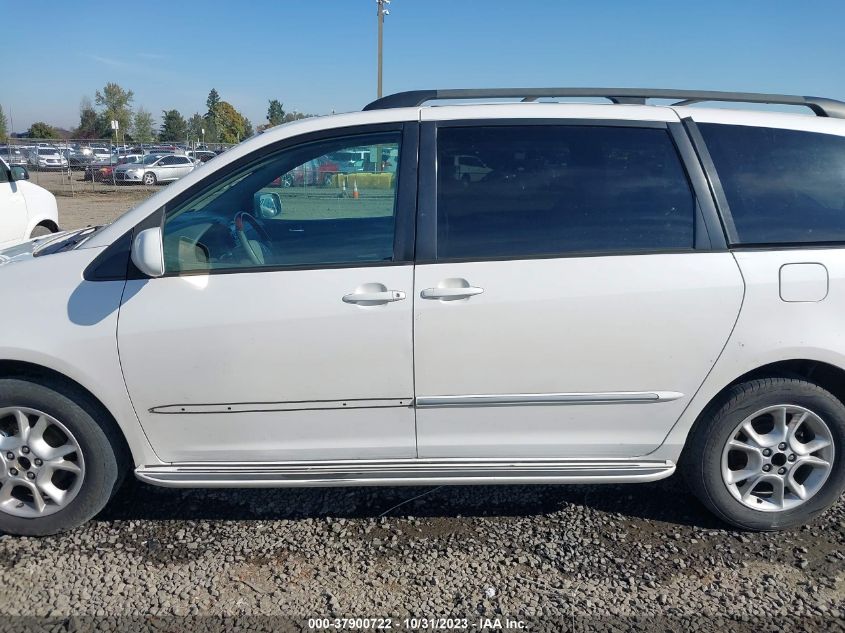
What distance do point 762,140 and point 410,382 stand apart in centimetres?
190

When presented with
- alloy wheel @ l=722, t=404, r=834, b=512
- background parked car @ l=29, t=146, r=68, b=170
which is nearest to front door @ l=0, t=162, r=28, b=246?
A: alloy wheel @ l=722, t=404, r=834, b=512

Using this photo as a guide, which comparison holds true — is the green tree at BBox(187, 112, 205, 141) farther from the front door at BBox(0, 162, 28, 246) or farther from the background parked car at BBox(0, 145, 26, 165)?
the front door at BBox(0, 162, 28, 246)

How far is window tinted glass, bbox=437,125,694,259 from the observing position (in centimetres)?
283

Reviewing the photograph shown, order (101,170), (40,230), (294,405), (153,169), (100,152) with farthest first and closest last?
1. (100,152)
2. (101,170)
3. (153,169)
4. (40,230)
5. (294,405)

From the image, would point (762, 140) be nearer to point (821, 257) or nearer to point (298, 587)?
point (821, 257)

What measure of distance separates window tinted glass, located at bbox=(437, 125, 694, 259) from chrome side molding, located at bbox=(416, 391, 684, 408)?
1.97 ft

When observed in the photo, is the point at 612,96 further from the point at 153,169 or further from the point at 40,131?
the point at 40,131

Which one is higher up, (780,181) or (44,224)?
(780,181)

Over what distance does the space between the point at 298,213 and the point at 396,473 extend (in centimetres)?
136

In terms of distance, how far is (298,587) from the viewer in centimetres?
268

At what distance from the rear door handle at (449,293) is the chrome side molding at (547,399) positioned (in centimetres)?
43

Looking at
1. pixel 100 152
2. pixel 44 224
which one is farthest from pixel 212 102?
pixel 44 224

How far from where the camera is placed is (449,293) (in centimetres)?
271

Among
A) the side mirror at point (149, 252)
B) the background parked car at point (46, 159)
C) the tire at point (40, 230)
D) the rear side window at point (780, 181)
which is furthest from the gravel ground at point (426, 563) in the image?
the background parked car at point (46, 159)
